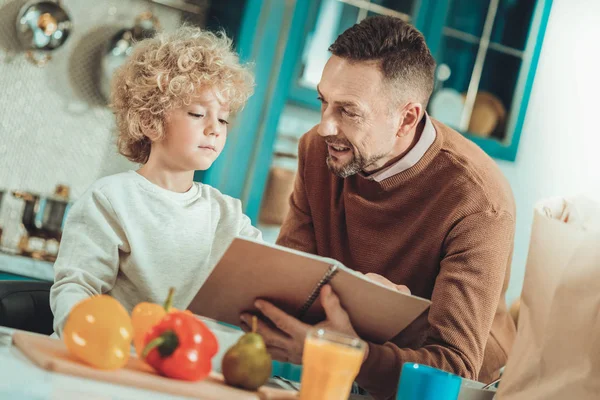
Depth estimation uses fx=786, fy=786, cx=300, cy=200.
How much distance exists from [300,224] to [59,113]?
Result: 149 cm

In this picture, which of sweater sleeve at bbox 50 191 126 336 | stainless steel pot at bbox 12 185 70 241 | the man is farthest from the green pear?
stainless steel pot at bbox 12 185 70 241

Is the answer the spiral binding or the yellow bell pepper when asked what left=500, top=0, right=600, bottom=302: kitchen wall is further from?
the yellow bell pepper

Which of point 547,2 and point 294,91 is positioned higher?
point 547,2

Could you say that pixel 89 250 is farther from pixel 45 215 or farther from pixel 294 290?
pixel 45 215

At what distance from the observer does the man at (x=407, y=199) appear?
5.64 feet

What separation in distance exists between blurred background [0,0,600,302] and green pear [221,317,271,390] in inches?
73.8

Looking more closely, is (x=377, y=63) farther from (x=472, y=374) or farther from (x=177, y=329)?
(x=177, y=329)

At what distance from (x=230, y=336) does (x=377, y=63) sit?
0.78 m

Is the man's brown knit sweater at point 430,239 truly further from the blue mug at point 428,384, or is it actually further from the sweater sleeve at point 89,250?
the sweater sleeve at point 89,250

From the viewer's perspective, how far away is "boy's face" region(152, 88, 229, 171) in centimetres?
174

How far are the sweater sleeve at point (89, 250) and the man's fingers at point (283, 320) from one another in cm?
32

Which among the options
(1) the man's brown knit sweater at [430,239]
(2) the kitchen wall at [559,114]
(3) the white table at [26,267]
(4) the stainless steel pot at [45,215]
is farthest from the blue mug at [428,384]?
(2) the kitchen wall at [559,114]

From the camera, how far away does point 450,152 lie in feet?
6.50

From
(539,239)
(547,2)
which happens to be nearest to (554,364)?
(539,239)
